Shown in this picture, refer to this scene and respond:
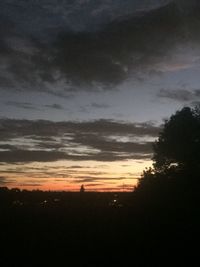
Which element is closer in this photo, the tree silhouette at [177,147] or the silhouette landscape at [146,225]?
the silhouette landscape at [146,225]

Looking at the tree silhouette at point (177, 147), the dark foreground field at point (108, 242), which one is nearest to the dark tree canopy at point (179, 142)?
the tree silhouette at point (177, 147)

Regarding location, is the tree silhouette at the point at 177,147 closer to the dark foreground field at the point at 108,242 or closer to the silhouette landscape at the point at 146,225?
the silhouette landscape at the point at 146,225

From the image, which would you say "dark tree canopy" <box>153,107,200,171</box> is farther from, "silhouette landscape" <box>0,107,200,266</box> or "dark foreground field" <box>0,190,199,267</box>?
"dark foreground field" <box>0,190,199,267</box>

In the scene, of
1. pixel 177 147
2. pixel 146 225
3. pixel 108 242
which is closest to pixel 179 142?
pixel 177 147

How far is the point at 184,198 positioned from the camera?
5347 centimetres

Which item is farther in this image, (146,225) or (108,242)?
(146,225)

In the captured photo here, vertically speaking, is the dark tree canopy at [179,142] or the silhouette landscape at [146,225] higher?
the dark tree canopy at [179,142]

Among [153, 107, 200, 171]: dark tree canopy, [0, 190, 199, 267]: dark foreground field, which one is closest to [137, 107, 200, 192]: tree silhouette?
Result: [153, 107, 200, 171]: dark tree canopy

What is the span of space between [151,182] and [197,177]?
883 centimetres

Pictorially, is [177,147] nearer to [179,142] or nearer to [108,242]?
[179,142]

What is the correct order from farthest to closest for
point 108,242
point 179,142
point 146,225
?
1. point 179,142
2. point 146,225
3. point 108,242

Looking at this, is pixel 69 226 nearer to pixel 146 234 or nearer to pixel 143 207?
pixel 146 234

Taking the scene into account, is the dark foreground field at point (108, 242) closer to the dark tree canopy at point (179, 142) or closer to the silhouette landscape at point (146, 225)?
the silhouette landscape at point (146, 225)

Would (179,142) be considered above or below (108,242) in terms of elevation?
above
